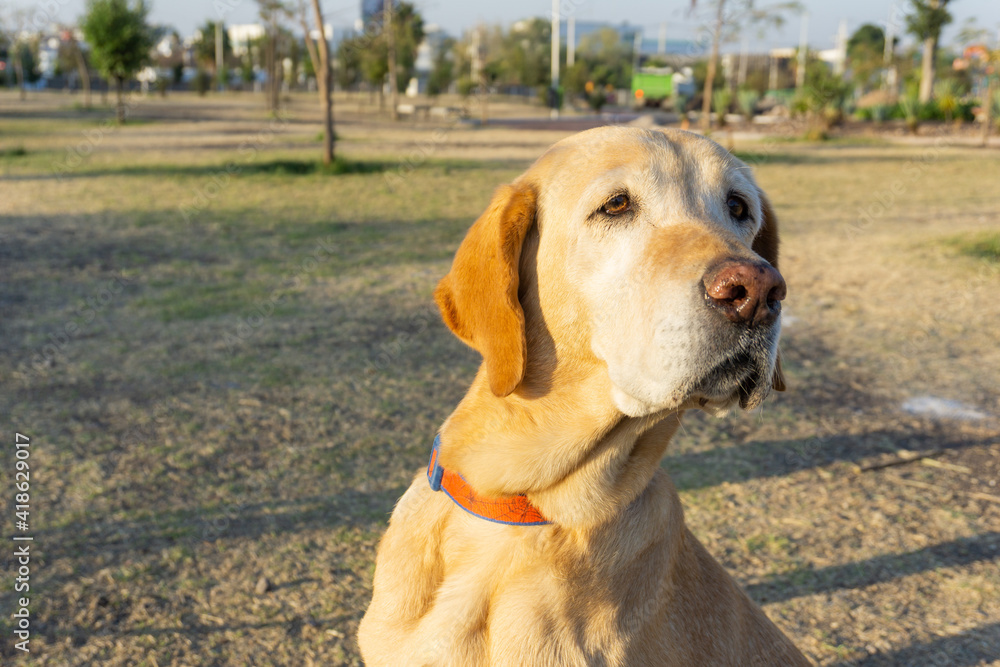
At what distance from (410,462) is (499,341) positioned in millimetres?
2599

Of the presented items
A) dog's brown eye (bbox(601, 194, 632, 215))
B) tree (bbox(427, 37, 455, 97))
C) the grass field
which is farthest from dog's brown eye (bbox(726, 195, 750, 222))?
tree (bbox(427, 37, 455, 97))

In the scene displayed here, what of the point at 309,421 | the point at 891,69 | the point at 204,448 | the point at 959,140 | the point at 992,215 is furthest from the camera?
the point at 891,69

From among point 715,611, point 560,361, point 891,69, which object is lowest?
point 715,611

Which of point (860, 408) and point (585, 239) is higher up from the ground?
point (585, 239)

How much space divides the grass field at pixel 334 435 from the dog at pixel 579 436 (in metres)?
1.22

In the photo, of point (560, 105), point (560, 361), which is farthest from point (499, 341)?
point (560, 105)

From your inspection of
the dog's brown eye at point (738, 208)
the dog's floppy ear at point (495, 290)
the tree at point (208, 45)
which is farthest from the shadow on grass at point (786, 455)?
the tree at point (208, 45)

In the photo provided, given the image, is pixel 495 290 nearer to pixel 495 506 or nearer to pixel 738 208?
pixel 495 506

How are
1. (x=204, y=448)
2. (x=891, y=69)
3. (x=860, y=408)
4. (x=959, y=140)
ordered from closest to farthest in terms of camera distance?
1. (x=204, y=448)
2. (x=860, y=408)
3. (x=959, y=140)
4. (x=891, y=69)

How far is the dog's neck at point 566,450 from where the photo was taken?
83.9 inches

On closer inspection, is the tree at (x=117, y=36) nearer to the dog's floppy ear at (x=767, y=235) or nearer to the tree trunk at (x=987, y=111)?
the tree trunk at (x=987, y=111)

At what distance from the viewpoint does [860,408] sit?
5398 mm

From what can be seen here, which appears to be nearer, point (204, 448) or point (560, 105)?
point (204, 448)

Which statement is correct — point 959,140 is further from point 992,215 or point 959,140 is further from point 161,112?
point 161,112
